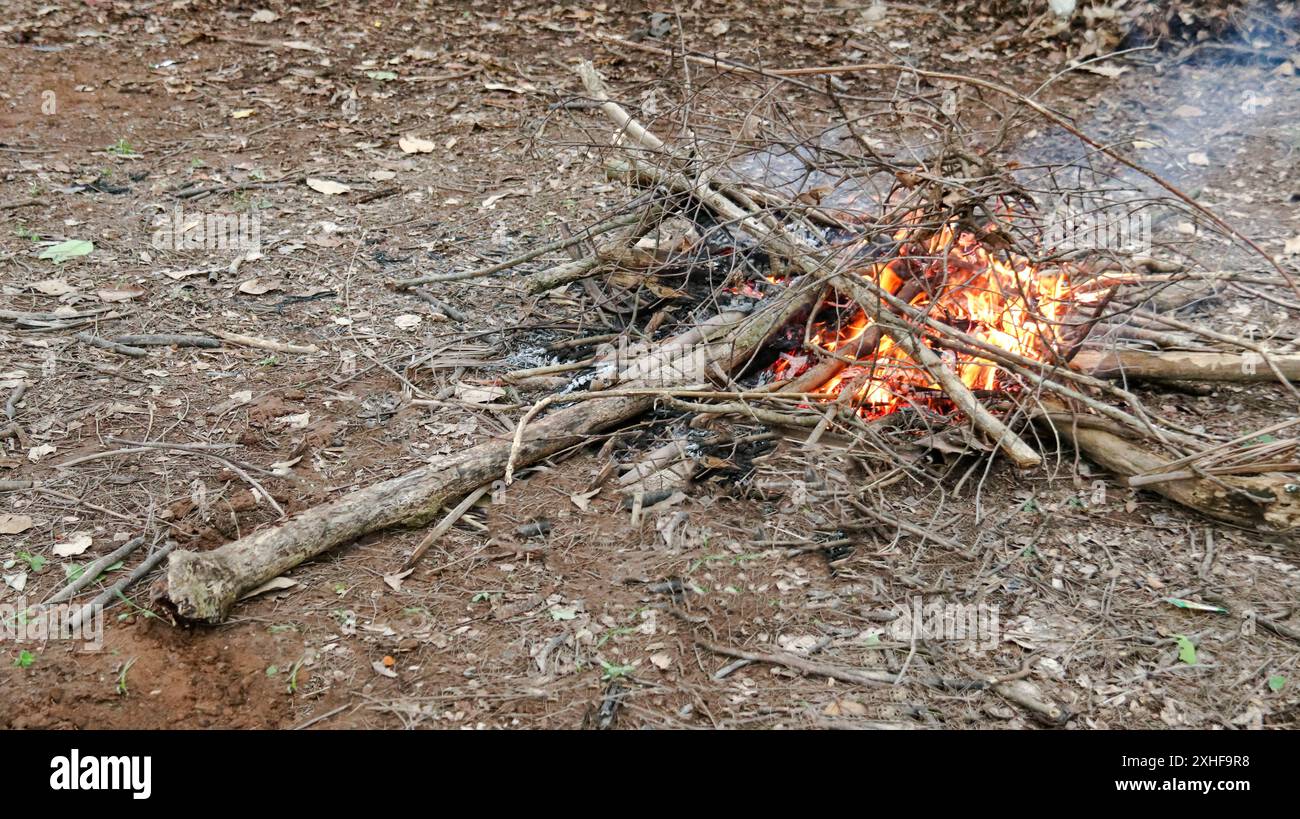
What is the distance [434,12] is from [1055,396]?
21.4 feet

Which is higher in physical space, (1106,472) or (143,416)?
(1106,472)

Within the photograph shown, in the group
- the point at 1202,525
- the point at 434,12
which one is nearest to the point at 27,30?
the point at 434,12

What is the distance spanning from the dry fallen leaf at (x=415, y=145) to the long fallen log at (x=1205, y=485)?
4.60 m

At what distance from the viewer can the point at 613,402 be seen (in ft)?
13.8

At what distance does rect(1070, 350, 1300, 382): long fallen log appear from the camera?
4121 mm

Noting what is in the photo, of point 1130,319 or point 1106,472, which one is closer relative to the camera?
point 1106,472

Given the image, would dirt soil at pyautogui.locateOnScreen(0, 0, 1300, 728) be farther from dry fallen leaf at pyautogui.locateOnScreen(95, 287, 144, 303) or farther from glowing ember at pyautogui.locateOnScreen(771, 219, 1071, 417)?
glowing ember at pyautogui.locateOnScreen(771, 219, 1071, 417)

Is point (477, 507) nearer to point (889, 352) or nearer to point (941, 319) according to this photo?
point (889, 352)

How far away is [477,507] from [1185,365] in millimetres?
2995

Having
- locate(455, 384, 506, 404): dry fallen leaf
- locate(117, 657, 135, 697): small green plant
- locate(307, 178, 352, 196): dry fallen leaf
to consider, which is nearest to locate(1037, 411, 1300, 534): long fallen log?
locate(455, 384, 506, 404): dry fallen leaf

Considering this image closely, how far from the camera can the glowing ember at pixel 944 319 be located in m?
4.15

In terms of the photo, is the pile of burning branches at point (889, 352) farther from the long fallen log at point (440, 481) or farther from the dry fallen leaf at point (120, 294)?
the dry fallen leaf at point (120, 294)

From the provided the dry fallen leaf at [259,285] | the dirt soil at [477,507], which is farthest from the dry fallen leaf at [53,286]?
the dry fallen leaf at [259,285]
